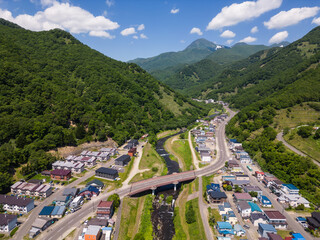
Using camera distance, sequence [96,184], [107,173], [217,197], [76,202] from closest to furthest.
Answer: [76,202]
[217,197]
[96,184]
[107,173]

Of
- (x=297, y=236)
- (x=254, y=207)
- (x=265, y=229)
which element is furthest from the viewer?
(x=254, y=207)

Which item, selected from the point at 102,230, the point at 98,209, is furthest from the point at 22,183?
the point at 102,230

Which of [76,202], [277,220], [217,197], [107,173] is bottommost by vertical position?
[277,220]

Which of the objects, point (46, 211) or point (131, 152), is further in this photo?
point (131, 152)

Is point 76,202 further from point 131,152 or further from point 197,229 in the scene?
point 131,152

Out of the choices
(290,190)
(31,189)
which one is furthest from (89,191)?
(290,190)

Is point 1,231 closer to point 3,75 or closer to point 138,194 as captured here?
point 138,194

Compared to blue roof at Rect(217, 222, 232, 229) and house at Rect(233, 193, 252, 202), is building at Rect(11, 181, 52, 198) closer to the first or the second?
blue roof at Rect(217, 222, 232, 229)
